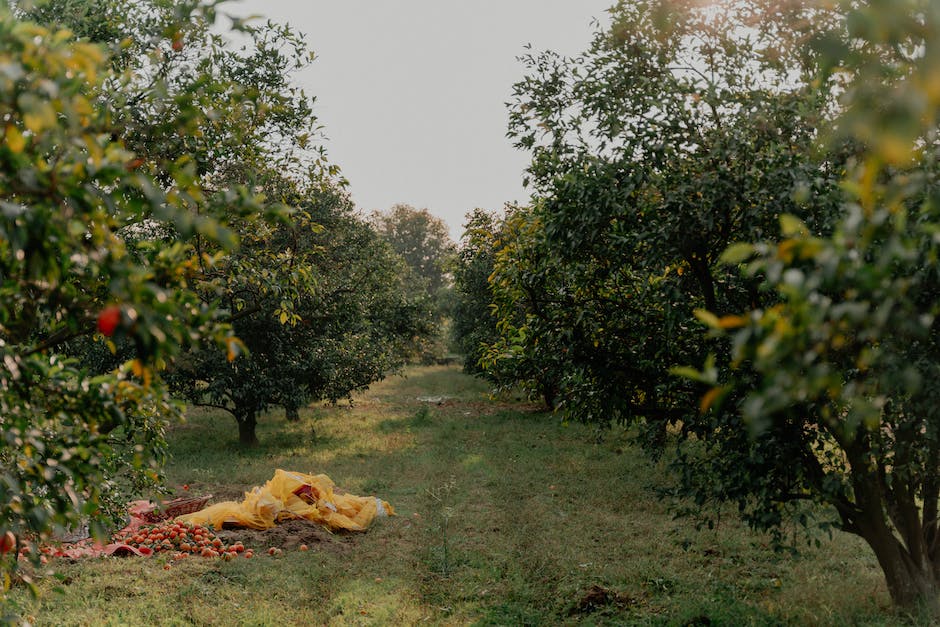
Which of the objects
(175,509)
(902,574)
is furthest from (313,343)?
(902,574)

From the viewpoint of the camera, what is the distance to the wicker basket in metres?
12.0

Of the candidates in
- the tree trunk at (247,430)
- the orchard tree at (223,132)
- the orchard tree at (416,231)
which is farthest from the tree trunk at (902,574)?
the orchard tree at (416,231)

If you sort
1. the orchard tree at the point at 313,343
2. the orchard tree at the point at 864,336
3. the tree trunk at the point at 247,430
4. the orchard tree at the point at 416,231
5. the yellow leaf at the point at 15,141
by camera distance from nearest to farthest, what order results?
the orchard tree at the point at 864,336, the yellow leaf at the point at 15,141, the orchard tree at the point at 313,343, the tree trunk at the point at 247,430, the orchard tree at the point at 416,231

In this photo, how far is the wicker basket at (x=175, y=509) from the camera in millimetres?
11988

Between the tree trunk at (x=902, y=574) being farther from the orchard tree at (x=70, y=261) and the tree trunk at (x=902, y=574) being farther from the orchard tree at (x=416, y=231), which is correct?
the orchard tree at (x=416, y=231)

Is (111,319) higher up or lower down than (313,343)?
higher up

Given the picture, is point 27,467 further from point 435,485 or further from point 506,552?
point 435,485

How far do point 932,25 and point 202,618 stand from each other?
8.23 meters

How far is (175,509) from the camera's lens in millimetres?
12203

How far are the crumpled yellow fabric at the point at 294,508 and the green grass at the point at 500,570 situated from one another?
0.37m

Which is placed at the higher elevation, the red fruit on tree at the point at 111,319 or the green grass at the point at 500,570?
the red fruit on tree at the point at 111,319

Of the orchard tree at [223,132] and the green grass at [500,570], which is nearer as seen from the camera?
the orchard tree at [223,132]

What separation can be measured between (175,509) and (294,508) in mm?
2207

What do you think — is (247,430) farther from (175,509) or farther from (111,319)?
(111,319)
